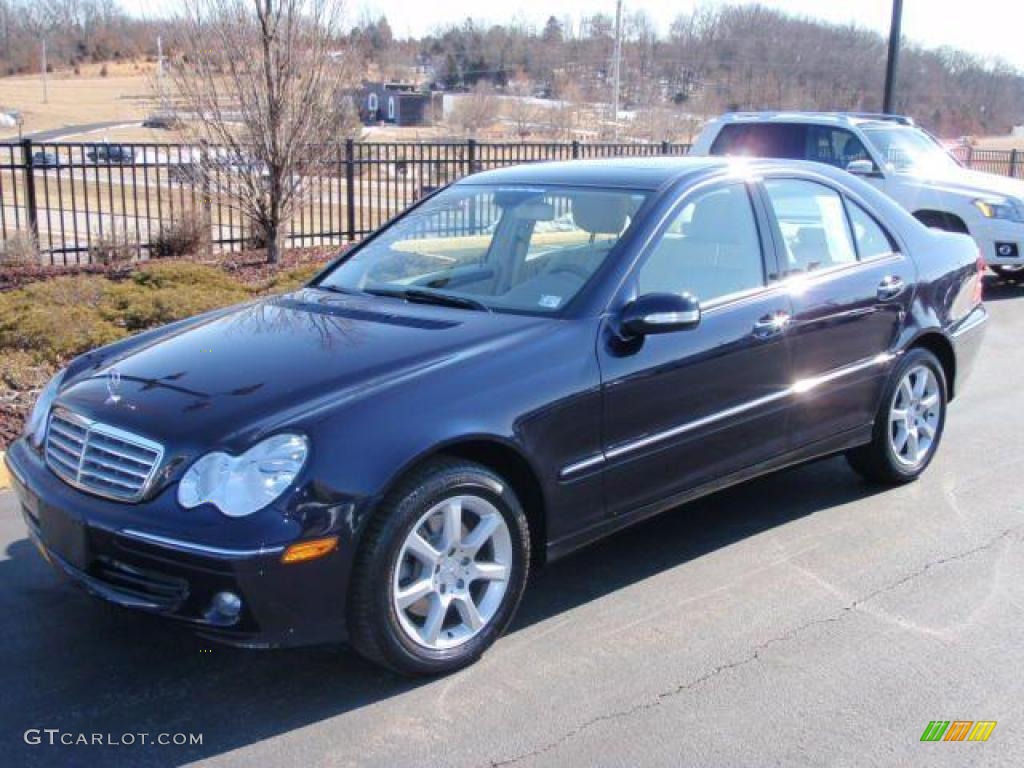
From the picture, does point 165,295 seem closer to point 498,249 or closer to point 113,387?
point 498,249

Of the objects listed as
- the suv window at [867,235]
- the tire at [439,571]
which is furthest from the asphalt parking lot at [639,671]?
the suv window at [867,235]

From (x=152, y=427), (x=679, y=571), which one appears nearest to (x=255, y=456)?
(x=152, y=427)

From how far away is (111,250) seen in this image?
11.7 meters

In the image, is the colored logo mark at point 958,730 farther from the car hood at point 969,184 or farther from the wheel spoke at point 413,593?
the car hood at point 969,184

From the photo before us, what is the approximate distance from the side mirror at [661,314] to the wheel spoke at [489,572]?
102 cm

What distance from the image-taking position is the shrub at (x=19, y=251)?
10938 millimetres

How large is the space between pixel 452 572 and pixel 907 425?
2988mm

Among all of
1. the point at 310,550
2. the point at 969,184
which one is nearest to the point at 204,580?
the point at 310,550

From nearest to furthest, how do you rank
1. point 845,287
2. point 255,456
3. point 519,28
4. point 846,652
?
point 255,456
point 846,652
point 845,287
point 519,28

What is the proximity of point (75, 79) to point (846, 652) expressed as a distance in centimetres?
11610

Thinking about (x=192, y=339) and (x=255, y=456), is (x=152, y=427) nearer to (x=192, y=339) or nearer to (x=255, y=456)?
(x=255, y=456)

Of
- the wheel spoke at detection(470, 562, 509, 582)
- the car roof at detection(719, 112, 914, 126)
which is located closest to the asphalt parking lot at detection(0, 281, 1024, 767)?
the wheel spoke at detection(470, 562, 509, 582)

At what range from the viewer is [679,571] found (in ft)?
15.2

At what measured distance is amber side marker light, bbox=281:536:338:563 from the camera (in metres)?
3.25
